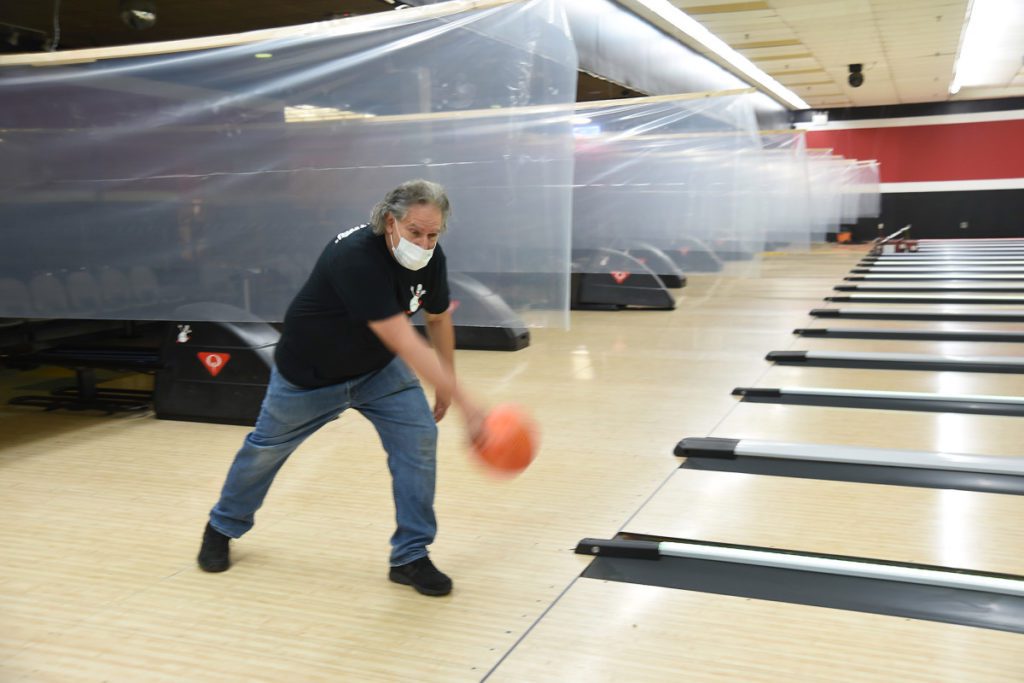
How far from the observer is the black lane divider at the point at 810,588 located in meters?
2.21

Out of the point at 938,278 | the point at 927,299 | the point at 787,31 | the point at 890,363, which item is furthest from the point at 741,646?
the point at 787,31

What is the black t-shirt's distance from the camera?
2.11 metres

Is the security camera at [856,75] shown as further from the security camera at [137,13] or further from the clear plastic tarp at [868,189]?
the security camera at [137,13]

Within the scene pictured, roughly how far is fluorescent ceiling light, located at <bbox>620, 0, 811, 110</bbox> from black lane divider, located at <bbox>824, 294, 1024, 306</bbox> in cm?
346

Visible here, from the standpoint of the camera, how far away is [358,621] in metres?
2.26

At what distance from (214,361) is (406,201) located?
2502 mm

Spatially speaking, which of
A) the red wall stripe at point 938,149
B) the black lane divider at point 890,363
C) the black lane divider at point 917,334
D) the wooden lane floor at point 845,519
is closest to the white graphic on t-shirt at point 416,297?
the wooden lane floor at point 845,519

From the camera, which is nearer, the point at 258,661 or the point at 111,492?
the point at 258,661

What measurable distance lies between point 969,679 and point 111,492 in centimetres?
280

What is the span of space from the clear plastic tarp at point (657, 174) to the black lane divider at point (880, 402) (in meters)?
3.49

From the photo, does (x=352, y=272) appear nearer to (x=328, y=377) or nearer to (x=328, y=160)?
(x=328, y=377)

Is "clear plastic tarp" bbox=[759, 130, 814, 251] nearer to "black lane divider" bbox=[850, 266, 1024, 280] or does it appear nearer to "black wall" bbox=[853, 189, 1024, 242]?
"black lane divider" bbox=[850, 266, 1024, 280]

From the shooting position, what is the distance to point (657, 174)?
8008 mm

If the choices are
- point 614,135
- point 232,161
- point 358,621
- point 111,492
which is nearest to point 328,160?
point 232,161
